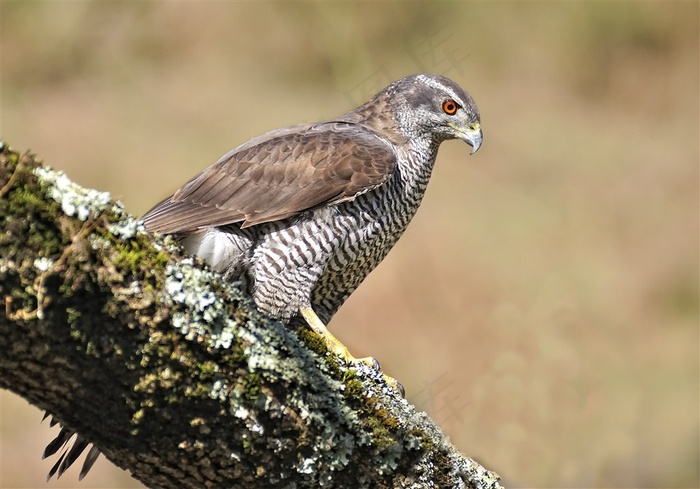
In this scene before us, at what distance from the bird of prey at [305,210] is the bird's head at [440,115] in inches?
0.5

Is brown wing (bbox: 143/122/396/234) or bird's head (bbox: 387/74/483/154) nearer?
brown wing (bbox: 143/122/396/234)

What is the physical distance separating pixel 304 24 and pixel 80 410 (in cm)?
790

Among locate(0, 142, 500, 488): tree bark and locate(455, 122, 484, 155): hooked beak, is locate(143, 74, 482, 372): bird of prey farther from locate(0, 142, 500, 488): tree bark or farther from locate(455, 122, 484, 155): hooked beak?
locate(0, 142, 500, 488): tree bark

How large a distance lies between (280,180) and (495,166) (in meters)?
6.10

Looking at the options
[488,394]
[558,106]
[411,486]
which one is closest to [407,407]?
[411,486]

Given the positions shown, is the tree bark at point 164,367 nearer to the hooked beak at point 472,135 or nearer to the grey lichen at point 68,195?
the grey lichen at point 68,195

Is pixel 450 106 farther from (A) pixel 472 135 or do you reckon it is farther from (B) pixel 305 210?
(B) pixel 305 210

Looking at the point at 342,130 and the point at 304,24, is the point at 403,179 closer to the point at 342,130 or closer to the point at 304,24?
the point at 342,130

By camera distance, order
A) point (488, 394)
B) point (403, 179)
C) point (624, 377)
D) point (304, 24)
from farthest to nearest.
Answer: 1. point (304, 24)
2. point (624, 377)
3. point (488, 394)
4. point (403, 179)

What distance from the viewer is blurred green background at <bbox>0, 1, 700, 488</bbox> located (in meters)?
8.34

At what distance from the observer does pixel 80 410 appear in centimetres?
260

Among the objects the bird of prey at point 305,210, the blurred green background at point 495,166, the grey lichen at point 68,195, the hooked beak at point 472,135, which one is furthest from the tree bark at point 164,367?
the blurred green background at point 495,166

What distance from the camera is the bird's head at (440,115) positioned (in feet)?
16.2

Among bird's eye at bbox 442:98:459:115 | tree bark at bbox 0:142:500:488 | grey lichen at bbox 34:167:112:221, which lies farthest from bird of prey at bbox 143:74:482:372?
grey lichen at bbox 34:167:112:221
